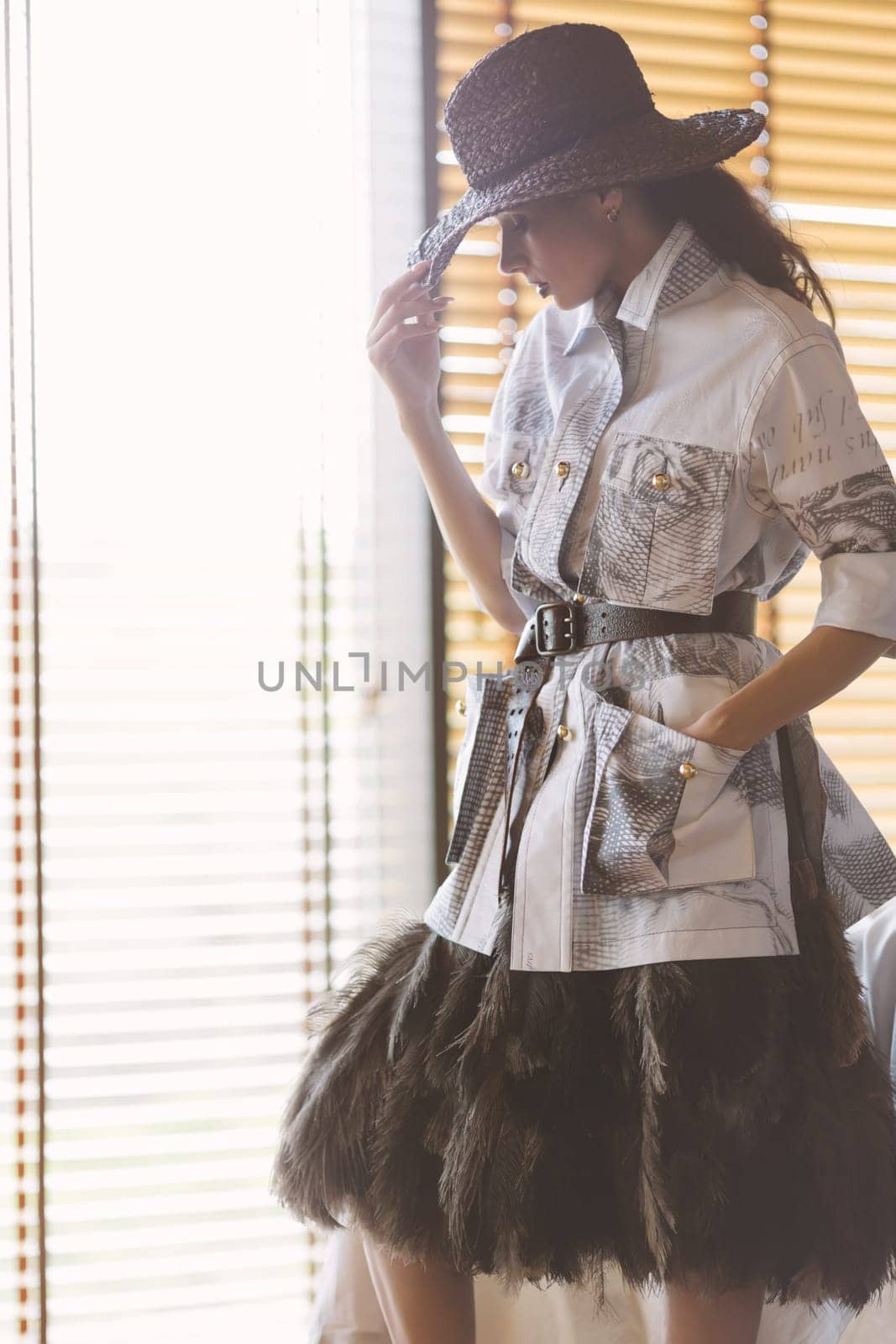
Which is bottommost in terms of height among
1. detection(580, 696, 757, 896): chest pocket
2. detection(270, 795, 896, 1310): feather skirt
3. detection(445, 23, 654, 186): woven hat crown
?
detection(270, 795, 896, 1310): feather skirt

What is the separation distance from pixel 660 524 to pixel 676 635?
0.10 m

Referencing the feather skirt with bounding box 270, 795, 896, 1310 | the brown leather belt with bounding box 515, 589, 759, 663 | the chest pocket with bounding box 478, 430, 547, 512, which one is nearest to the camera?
the feather skirt with bounding box 270, 795, 896, 1310

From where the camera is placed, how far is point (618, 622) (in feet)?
3.39

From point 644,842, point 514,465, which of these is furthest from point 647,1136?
point 514,465

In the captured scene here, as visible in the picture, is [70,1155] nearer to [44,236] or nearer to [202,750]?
[202,750]

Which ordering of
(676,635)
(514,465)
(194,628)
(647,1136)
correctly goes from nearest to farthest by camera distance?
(647,1136) < (676,635) < (514,465) < (194,628)

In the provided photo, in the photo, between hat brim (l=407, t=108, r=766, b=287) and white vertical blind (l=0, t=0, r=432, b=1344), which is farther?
white vertical blind (l=0, t=0, r=432, b=1344)

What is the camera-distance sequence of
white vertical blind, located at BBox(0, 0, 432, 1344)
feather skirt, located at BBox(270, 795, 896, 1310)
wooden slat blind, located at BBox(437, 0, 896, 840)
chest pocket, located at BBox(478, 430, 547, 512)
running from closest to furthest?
feather skirt, located at BBox(270, 795, 896, 1310), chest pocket, located at BBox(478, 430, 547, 512), white vertical blind, located at BBox(0, 0, 432, 1344), wooden slat blind, located at BBox(437, 0, 896, 840)

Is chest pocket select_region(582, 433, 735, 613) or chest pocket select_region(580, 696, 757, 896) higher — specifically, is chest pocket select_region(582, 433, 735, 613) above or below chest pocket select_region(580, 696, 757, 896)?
above

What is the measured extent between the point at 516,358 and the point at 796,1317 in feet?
3.35

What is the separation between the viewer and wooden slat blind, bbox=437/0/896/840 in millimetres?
1709

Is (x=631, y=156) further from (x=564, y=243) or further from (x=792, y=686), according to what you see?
(x=792, y=686)

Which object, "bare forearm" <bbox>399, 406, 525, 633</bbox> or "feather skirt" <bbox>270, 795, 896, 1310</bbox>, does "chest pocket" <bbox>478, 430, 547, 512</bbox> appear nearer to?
"bare forearm" <bbox>399, 406, 525, 633</bbox>


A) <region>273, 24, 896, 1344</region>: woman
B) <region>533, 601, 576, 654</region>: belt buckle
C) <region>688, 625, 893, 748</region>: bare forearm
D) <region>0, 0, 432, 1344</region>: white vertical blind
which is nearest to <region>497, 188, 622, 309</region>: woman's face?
<region>273, 24, 896, 1344</region>: woman
